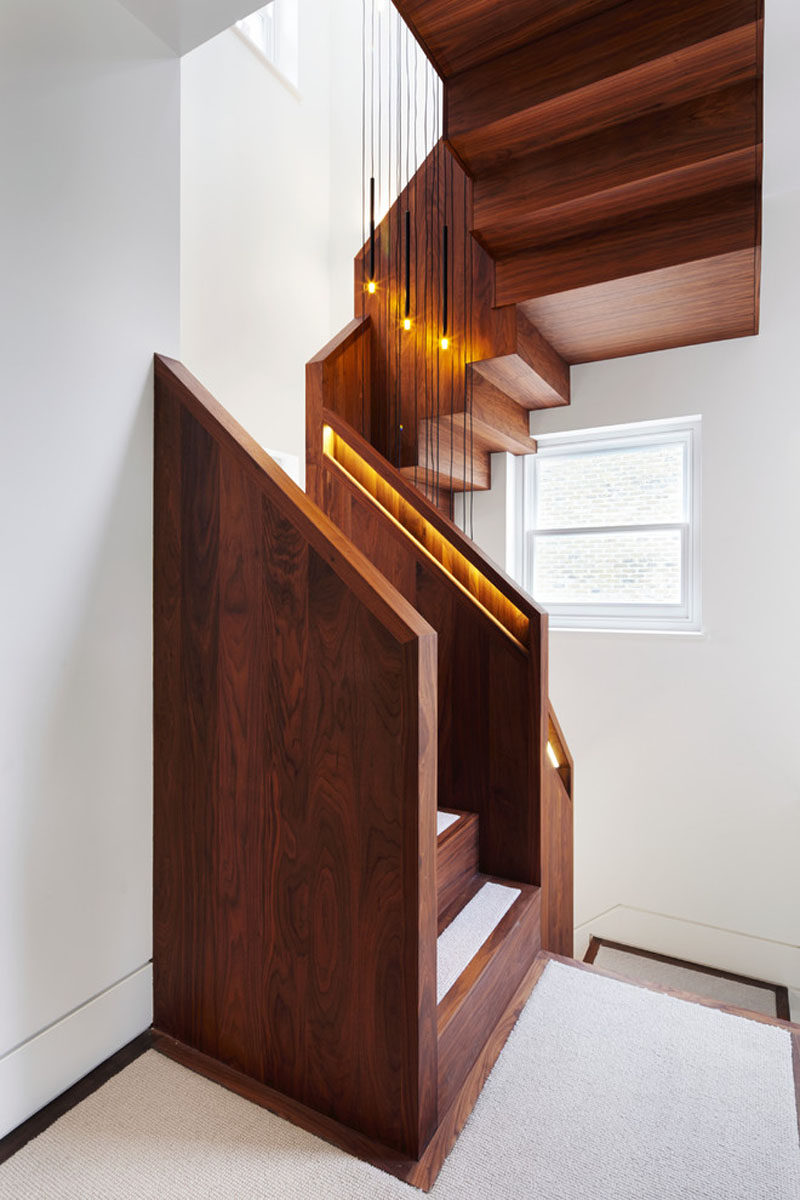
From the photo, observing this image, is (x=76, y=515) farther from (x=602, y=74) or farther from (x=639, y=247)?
(x=639, y=247)

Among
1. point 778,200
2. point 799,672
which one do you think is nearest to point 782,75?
point 778,200

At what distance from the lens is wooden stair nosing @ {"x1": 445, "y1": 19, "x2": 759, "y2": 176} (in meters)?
1.63

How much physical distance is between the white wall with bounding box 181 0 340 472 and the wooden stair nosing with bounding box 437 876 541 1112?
2557mm

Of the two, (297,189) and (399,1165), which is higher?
(297,189)

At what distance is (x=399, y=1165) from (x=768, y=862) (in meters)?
2.55

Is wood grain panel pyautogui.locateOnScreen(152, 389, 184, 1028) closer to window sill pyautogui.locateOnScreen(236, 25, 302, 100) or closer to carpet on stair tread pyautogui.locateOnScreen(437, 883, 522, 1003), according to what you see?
carpet on stair tread pyautogui.locateOnScreen(437, 883, 522, 1003)

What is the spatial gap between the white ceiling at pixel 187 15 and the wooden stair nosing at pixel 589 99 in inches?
36.2

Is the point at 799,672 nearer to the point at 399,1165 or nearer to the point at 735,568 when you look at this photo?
the point at 735,568

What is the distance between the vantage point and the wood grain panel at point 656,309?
2158 mm

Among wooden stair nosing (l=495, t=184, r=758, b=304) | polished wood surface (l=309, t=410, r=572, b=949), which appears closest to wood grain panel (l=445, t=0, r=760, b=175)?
wooden stair nosing (l=495, t=184, r=758, b=304)

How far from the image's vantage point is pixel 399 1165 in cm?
98

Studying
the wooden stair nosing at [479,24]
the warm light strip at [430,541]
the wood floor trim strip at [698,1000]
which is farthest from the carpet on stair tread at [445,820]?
the wooden stair nosing at [479,24]

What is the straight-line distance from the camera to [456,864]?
5.59 ft

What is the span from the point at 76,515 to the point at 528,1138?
134 centimetres
